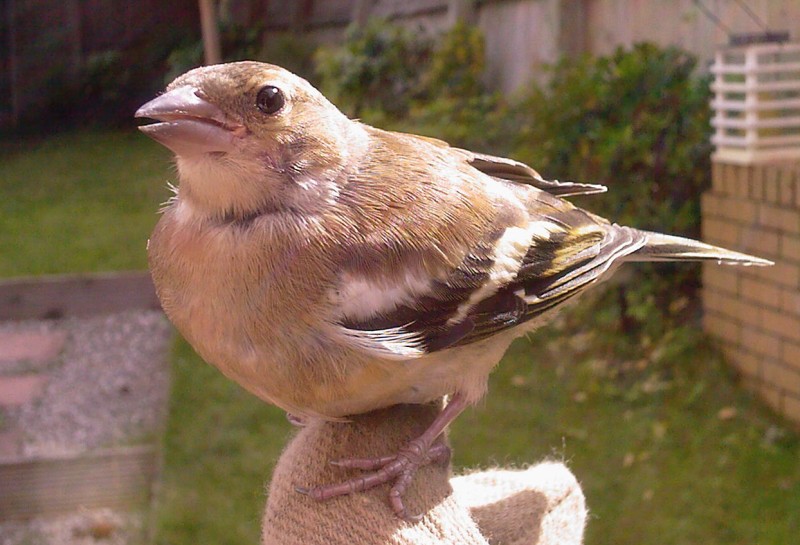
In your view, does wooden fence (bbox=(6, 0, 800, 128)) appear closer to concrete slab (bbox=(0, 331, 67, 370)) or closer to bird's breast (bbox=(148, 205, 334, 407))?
concrete slab (bbox=(0, 331, 67, 370))

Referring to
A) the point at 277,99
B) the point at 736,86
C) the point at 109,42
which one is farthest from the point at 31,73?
the point at 736,86

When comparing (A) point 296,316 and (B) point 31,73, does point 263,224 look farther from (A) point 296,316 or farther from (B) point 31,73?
(B) point 31,73

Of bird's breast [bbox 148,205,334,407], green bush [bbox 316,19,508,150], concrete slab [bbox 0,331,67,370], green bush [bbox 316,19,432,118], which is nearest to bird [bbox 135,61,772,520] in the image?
bird's breast [bbox 148,205,334,407]

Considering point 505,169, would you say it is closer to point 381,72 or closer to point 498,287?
point 498,287

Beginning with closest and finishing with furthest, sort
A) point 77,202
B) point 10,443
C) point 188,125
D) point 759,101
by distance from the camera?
point 188,125 < point 759,101 < point 10,443 < point 77,202

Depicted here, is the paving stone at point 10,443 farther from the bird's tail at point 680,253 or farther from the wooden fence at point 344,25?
the bird's tail at point 680,253

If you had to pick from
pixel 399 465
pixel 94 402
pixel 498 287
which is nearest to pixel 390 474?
pixel 399 465

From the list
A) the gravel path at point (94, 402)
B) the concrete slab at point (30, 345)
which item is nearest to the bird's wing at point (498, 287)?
the gravel path at point (94, 402)
